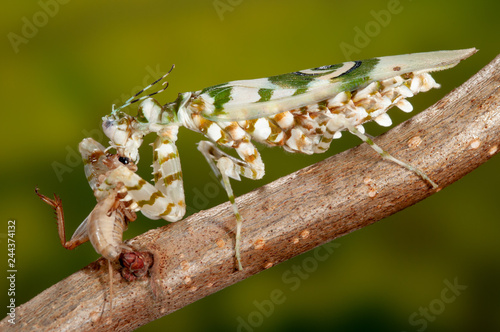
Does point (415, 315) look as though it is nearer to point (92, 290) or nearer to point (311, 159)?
point (311, 159)

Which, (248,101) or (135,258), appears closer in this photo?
(135,258)

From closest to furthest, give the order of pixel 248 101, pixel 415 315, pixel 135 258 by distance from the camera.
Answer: pixel 135 258 < pixel 248 101 < pixel 415 315

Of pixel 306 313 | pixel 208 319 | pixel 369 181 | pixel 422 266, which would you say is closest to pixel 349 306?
pixel 306 313

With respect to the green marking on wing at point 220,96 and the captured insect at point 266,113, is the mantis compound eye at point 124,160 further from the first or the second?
the green marking on wing at point 220,96

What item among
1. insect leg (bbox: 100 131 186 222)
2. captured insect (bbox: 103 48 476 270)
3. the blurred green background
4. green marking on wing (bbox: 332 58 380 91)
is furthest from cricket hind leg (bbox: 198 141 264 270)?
the blurred green background

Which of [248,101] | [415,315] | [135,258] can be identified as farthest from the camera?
[415,315]

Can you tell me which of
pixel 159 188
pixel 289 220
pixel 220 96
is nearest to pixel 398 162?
pixel 289 220
